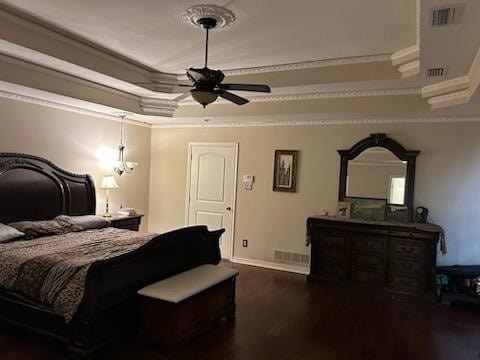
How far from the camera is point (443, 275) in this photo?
4879 mm

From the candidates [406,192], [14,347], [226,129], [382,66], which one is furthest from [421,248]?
[14,347]

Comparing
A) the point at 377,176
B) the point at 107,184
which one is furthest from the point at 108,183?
the point at 377,176

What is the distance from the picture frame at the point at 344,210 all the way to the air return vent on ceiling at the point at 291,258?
89 cm

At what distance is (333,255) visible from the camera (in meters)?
5.42

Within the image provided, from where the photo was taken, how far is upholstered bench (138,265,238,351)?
3.16 m

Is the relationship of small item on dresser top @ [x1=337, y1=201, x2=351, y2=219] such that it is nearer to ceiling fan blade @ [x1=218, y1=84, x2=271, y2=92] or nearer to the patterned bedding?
ceiling fan blade @ [x1=218, y1=84, x2=271, y2=92]

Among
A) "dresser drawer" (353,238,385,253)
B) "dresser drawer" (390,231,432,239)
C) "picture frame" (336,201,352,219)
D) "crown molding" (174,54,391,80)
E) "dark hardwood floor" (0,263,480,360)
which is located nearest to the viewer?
"dark hardwood floor" (0,263,480,360)

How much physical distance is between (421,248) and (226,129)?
3.65m

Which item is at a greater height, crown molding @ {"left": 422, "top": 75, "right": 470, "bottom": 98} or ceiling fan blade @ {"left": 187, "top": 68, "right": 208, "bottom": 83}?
crown molding @ {"left": 422, "top": 75, "right": 470, "bottom": 98}

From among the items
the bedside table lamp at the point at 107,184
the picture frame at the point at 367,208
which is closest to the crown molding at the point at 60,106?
the bedside table lamp at the point at 107,184

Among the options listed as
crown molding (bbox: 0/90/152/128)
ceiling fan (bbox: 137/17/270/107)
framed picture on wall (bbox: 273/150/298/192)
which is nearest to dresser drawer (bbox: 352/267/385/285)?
framed picture on wall (bbox: 273/150/298/192)

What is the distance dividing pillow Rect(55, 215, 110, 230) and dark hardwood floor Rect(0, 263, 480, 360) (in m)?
1.63

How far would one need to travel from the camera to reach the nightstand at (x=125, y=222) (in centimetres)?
568

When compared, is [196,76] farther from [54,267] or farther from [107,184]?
[107,184]
